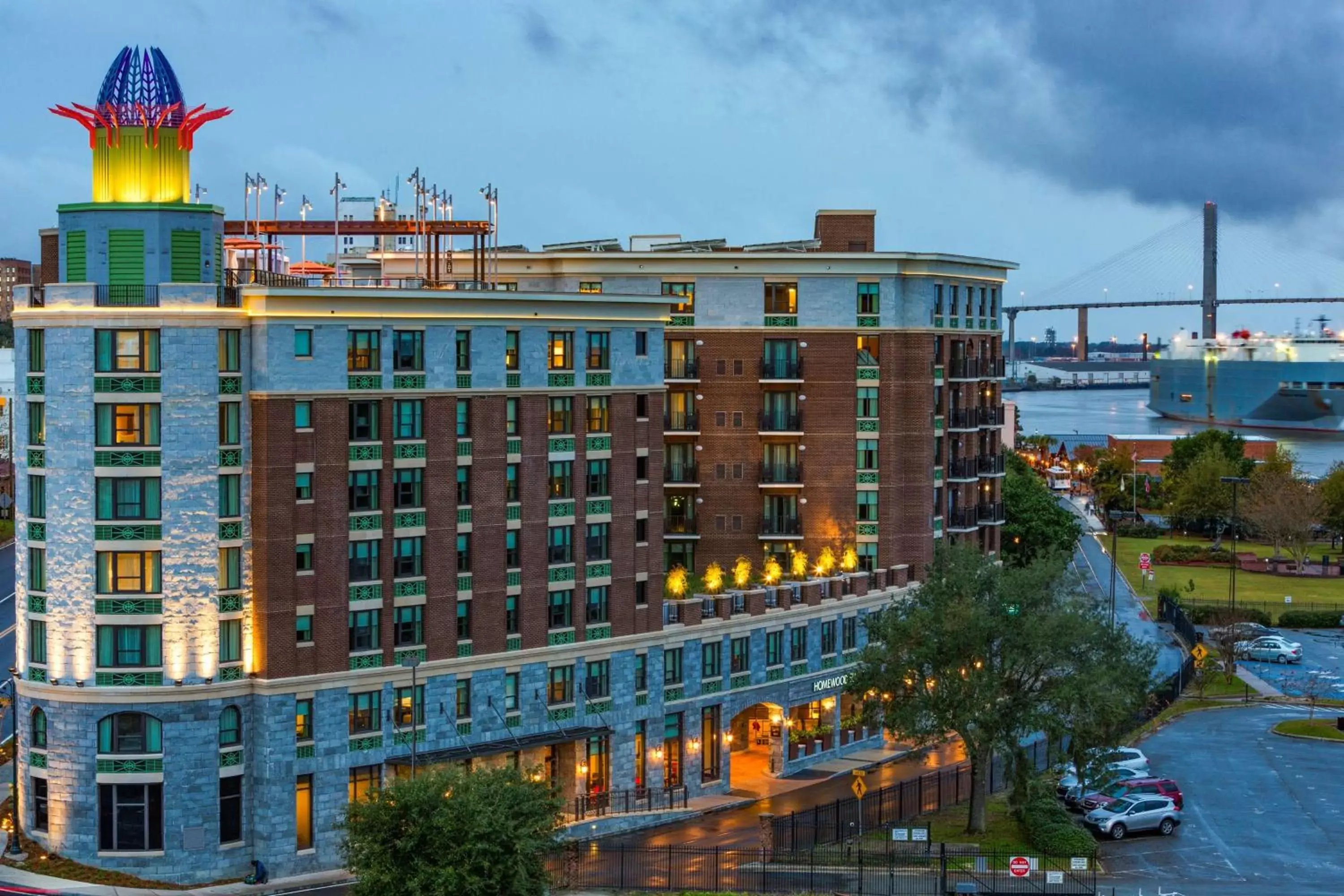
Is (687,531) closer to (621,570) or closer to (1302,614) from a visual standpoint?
(621,570)

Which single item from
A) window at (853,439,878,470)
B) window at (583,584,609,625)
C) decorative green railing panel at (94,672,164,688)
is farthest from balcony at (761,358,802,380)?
decorative green railing panel at (94,672,164,688)

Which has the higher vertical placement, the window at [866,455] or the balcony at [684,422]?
the balcony at [684,422]

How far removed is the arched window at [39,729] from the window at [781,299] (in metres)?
40.5

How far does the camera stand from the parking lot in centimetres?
6525

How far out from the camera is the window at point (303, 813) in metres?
64.1

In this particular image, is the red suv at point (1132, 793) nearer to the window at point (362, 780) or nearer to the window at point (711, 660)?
the window at point (711, 660)

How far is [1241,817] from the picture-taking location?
74.4 meters

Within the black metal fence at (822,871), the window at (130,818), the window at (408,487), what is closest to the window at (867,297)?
the window at (408,487)

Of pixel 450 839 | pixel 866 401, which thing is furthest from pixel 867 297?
pixel 450 839

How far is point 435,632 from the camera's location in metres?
67.9

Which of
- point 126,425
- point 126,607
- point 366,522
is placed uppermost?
point 126,425

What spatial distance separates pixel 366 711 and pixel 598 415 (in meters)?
15.2

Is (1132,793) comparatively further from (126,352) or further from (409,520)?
(126,352)

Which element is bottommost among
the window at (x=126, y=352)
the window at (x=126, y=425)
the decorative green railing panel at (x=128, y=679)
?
the decorative green railing panel at (x=128, y=679)
